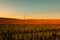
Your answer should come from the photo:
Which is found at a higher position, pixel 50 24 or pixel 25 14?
pixel 25 14

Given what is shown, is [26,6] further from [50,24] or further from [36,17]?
[50,24]

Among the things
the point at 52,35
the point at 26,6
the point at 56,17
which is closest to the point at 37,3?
the point at 26,6

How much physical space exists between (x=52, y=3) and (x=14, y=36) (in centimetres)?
56

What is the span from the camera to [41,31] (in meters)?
1.36

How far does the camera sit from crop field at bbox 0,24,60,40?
1315 mm

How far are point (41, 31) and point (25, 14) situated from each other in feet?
0.86

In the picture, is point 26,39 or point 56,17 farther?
point 56,17

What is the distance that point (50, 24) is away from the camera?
1388 mm

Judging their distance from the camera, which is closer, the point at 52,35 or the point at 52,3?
the point at 52,35

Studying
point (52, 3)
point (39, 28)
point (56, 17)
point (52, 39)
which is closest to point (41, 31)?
point (39, 28)

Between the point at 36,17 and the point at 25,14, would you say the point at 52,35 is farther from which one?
the point at 25,14

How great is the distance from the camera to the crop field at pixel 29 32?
1.32m

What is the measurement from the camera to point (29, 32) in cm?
134

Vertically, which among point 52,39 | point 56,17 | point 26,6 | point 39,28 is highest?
point 26,6
